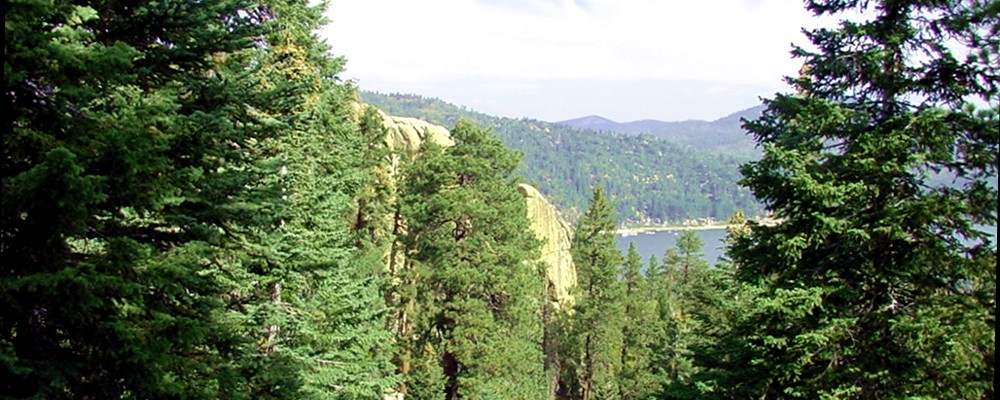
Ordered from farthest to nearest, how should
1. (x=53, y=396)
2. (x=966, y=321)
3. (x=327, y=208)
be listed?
(x=327, y=208), (x=966, y=321), (x=53, y=396)

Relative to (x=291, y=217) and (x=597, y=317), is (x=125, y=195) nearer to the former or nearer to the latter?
(x=291, y=217)

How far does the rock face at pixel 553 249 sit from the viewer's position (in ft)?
115

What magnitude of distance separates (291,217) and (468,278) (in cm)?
1216

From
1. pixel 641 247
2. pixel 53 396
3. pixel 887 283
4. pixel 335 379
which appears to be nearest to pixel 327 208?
pixel 335 379

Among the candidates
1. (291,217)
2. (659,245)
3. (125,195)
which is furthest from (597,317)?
(659,245)

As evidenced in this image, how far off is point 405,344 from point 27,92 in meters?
16.9

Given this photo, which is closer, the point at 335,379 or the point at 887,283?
the point at 887,283

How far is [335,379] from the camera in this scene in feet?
33.2

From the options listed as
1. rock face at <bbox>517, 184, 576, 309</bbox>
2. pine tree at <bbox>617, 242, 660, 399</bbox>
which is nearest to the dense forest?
pine tree at <bbox>617, 242, 660, 399</bbox>

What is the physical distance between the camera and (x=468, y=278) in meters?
18.4

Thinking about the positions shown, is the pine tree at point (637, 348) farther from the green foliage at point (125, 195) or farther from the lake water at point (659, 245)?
the lake water at point (659, 245)

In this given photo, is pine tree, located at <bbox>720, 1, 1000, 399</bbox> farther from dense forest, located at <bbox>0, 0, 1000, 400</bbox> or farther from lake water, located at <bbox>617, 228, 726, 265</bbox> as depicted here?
lake water, located at <bbox>617, 228, 726, 265</bbox>

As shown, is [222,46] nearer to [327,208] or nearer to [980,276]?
[327,208]

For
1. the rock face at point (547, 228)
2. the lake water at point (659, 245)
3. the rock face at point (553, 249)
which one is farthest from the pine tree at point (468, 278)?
the lake water at point (659, 245)
